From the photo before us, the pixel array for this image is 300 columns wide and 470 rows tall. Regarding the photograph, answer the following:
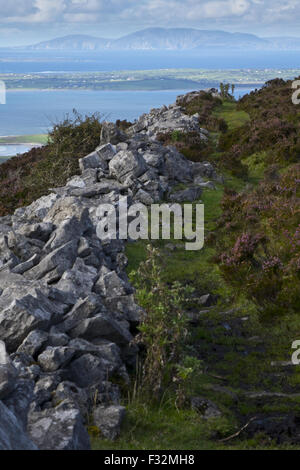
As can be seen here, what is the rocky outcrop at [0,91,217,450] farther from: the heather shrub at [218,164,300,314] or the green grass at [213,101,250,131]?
the green grass at [213,101,250,131]

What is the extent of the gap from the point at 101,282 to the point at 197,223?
9.30 metres

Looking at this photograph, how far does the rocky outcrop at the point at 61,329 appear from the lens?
652cm

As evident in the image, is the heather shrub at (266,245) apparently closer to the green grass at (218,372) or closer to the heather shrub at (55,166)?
the green grass at (218,372)

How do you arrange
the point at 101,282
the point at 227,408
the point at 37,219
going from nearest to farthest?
the point at 227,408 → the point at 101,282 → the point at 37,219

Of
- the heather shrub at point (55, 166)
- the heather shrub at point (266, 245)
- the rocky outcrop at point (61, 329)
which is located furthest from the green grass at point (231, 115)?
the rocky outcrop at point (61, 329)

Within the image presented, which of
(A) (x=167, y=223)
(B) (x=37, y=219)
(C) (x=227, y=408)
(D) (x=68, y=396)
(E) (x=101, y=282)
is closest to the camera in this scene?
(D) (x=68, y=396)

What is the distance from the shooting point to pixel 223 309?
13938mm

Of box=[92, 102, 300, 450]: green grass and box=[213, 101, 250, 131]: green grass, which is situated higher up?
box=[213, 101, 250, 131]: green grass

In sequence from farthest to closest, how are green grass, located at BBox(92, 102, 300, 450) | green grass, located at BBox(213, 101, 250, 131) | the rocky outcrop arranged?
green grass, located at BBox(213, 101, 250, 131) → green grass, located at BBox(92, 102, 300, 450) → the rocky outcrop

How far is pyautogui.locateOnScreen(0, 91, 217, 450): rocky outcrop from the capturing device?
652 centimetres

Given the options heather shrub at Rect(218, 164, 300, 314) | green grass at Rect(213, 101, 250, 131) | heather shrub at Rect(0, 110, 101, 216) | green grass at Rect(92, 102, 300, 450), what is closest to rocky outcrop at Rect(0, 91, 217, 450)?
green grass at Rect(92, 102, 300, 450)
